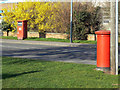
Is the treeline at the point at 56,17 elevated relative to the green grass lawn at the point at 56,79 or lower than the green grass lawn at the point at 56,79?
elevated

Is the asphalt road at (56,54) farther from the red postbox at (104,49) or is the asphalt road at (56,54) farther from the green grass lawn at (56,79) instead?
→ the green grass lawn at (56,79)

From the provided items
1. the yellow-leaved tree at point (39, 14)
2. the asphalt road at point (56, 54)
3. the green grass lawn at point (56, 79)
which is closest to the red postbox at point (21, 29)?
the yellow-leaved tree at point (39, 14)

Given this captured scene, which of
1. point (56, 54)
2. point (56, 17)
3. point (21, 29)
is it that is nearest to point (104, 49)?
point (56, 54)

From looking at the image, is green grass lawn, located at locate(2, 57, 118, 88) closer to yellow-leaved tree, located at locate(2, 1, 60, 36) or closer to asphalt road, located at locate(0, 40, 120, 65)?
asphalt road, located at locate(0, 40, 120, 65)

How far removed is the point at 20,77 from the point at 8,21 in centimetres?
3018

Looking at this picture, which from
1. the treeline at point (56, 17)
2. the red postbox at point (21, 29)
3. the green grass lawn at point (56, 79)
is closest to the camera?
the green grass lawn at point (56, 79)

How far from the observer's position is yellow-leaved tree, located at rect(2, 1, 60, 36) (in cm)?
3266

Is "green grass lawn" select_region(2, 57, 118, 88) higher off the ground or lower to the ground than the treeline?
lower

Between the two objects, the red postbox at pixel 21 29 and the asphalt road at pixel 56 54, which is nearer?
the asphalt road at pixel 56 54

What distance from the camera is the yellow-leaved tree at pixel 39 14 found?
107ft

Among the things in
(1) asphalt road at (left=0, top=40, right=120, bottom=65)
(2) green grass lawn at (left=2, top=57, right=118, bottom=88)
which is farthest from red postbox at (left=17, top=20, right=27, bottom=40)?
(2) green grass lawn at (left=2, top=57, right=118, bottom=88)

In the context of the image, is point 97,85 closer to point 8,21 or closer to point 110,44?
point 110,44

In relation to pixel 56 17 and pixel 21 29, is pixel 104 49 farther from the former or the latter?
pixel 56 17

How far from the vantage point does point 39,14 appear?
3291 centimetres
